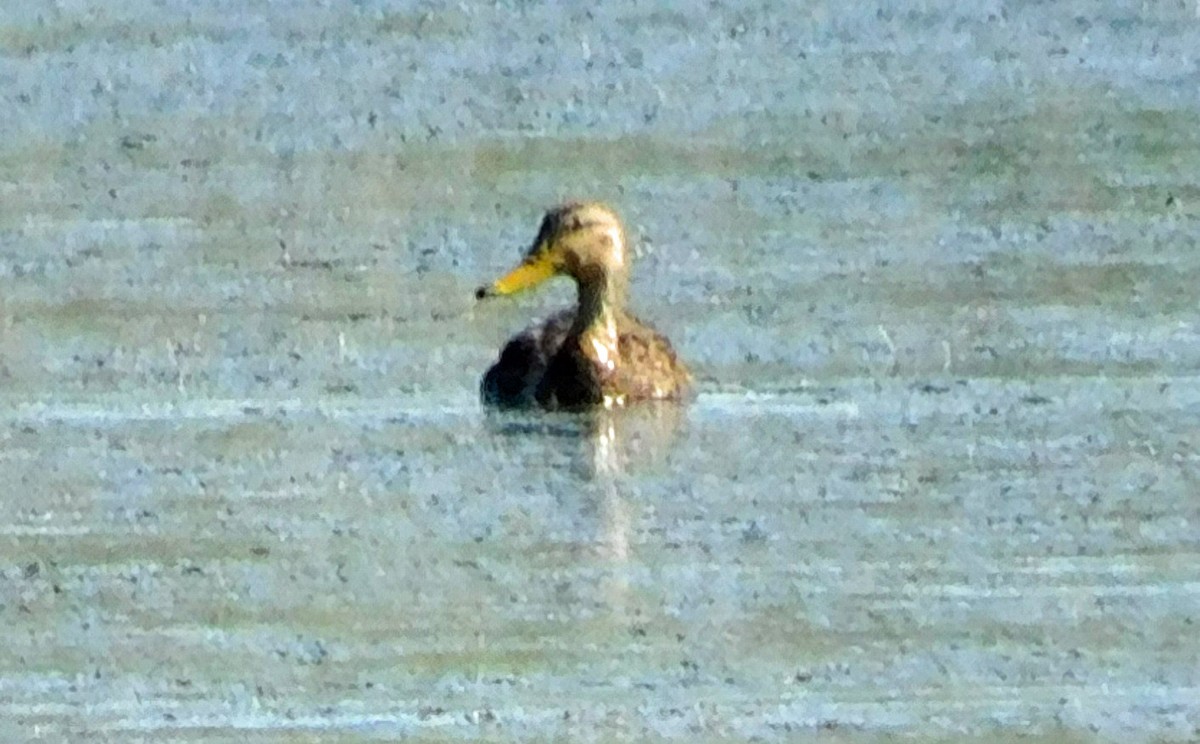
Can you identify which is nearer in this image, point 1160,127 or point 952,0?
point 1160,127

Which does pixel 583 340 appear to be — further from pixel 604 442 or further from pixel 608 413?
pixel 604 442

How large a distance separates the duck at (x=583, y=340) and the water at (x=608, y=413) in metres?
0.13

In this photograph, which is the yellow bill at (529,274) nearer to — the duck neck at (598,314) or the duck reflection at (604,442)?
the duck neck at (598,314)

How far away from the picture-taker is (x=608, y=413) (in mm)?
13227

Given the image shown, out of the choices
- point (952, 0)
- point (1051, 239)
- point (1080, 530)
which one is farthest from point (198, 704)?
point (952, 0)

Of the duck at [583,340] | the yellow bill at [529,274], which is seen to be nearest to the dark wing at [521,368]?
the duck at [583,340]

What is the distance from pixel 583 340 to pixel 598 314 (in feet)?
0.85

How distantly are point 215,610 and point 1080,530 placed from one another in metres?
2.11

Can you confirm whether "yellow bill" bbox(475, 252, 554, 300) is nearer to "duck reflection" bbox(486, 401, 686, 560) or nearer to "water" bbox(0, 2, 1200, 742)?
"water" bbox(0, 2, 1200, 742)

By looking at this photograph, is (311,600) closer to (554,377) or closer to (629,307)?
(554,377)

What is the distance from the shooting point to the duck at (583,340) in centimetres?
1309

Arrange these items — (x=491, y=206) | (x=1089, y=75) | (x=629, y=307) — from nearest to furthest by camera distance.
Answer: (x=629, y=307)
(x=491, y=206)
(x=1089, y=75)

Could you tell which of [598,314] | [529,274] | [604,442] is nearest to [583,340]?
[598,314]

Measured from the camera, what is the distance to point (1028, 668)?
378 inches
